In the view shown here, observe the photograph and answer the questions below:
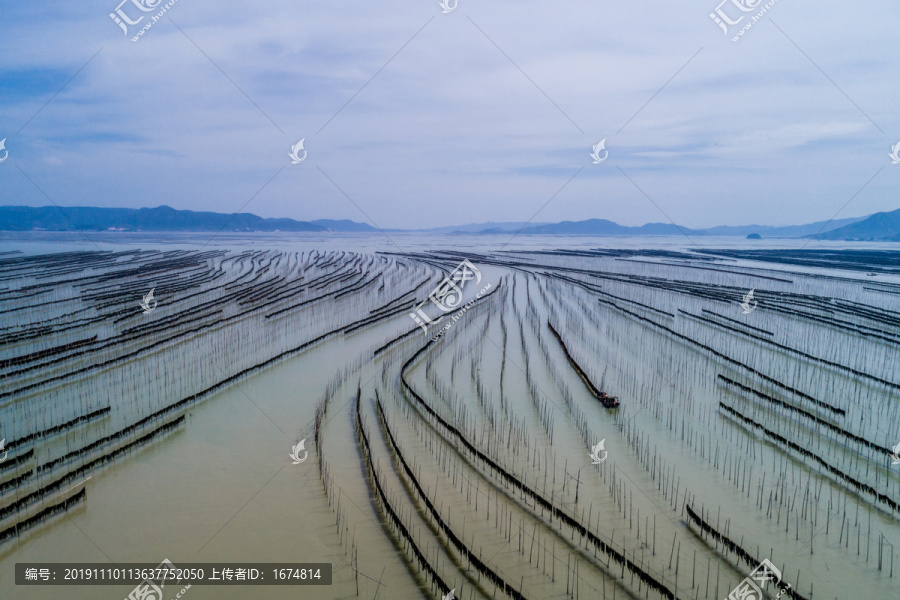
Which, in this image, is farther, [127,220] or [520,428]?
[127,220]

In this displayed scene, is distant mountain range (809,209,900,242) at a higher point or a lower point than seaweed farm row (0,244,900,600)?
higher

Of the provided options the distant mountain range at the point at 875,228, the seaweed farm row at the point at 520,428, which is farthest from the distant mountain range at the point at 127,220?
the distant mountain range at the point at 875,228

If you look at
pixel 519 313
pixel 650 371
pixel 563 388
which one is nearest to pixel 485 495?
pixel 563 388

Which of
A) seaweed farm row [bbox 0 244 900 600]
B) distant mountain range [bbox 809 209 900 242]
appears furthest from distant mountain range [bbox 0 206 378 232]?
distant mountain range [bbox 809 209 900 242]

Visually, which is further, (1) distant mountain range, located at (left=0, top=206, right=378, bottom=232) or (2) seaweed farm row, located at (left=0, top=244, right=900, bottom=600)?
(1) distant mountain range, located at (left=0, top=206, right=378, bottom=232)

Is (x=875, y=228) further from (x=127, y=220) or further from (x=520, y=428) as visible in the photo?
(x=127, y=220)

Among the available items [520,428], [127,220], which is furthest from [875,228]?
[127,220]

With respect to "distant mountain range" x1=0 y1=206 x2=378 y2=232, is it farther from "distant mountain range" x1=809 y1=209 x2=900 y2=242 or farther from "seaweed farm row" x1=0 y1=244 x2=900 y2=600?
"distant mountain range" x1=809 y1=209 x2=900 y2=242

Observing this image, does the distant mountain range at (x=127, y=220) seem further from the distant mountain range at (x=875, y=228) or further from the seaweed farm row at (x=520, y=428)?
the distant mountain range at (x=875, y=228)
